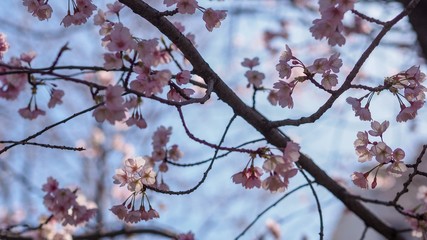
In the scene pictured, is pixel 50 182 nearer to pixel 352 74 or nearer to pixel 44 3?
pixel 44 3

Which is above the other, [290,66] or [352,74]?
[290,66]

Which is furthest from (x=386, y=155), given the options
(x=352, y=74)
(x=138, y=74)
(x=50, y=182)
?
(x=50, y=182)

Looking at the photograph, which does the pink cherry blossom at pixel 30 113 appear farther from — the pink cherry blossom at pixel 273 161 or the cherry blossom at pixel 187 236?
the pink cherry blossom at pixel 273 161

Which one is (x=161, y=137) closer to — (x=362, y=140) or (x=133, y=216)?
(x=133, y=216)

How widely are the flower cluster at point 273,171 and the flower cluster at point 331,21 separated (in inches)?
16.9

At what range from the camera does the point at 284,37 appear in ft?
19.6

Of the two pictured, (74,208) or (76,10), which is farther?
(74,208)

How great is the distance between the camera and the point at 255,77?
2.69m

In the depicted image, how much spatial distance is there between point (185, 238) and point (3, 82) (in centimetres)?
118

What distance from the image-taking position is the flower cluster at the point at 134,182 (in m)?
1.93

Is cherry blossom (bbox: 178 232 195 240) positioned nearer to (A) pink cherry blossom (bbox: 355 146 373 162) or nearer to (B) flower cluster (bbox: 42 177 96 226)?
(B) flower cluster (bbox: 42 177 96 226)

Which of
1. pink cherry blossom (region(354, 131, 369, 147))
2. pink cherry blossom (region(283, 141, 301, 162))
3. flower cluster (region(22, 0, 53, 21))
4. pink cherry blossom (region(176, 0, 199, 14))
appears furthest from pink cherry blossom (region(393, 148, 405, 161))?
flower cluster (region(22, 0, 53, 21))

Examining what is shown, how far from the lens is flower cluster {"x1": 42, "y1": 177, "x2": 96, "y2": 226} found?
2.59 metres

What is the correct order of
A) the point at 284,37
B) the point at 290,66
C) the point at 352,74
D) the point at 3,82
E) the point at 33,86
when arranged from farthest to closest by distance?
the point at 284,37, the point at 3,82, the point at 33,86, the point at 290,66, the point at 352,74
